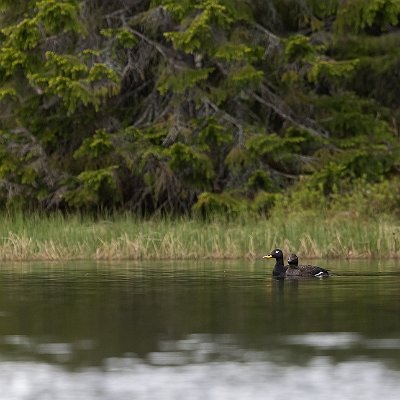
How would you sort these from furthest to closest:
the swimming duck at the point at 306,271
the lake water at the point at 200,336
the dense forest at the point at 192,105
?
the dense forest at the point at 192,105, the swimming duck at the point at 306,271, the lake water at the point at 200,336

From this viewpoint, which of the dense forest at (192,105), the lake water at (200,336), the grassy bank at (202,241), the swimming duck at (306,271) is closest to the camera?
the lake water at (200,336)

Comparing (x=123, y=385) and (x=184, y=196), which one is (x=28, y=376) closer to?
(x=123, y=385)

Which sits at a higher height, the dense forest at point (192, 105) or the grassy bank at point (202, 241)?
the dense forest at point (192, 105)

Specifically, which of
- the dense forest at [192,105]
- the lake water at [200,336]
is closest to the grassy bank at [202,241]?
the lake water at [200,336]

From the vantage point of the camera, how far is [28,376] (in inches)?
452

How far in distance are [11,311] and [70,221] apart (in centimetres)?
1562

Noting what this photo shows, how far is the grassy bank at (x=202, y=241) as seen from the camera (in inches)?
1035

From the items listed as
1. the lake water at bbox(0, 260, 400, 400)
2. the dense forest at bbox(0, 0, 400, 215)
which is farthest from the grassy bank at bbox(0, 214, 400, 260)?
the dense forest at bbox(0, 0, 400, 215)

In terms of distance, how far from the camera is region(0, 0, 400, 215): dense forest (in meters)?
33.9

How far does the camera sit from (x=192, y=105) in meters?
36.1

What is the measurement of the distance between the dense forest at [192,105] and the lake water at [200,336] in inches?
466

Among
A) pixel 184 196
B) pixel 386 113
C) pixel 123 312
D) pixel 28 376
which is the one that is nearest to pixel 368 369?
pixel 28 376

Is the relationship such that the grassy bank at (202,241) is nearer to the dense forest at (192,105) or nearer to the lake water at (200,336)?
the lake water at (200,336)

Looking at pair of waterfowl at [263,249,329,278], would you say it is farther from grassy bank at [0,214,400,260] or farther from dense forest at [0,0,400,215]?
dense forest at [0,0,400,215]
